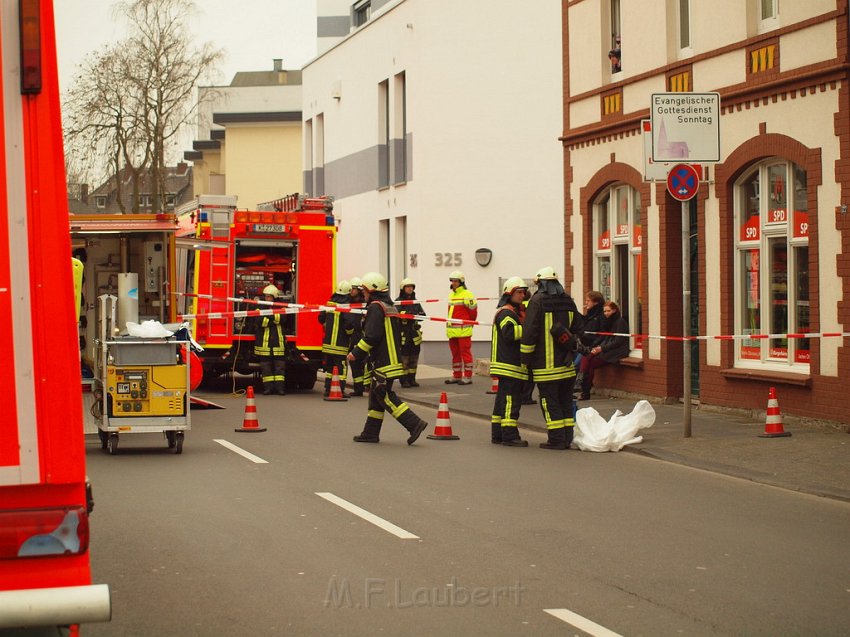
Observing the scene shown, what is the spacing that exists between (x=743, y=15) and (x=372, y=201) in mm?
17598

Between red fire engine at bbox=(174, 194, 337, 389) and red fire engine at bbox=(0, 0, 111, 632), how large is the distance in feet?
57.5

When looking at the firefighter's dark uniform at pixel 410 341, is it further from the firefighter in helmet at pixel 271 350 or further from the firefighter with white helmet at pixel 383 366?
the firefighter with white helmet at pixel 383 366

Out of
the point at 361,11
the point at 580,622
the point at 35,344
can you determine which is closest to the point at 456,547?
the point at 580,622

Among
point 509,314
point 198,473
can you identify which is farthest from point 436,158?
point 198,473

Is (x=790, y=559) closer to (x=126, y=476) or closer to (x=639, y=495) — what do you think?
(x=639, y=495)

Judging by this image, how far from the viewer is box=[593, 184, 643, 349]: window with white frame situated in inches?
813

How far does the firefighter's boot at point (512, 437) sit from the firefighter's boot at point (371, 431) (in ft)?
4.65

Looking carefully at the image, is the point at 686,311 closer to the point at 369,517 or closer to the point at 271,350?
the point at 369,517

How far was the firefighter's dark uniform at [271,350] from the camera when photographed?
22266 mm

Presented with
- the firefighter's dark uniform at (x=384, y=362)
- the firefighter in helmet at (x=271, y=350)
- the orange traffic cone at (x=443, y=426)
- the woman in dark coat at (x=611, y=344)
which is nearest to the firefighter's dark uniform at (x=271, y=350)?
the firefighter in helmet at (x=271, y=350)

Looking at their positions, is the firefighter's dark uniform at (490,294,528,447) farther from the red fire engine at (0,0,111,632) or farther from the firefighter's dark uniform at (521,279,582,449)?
the red fire engine at (0,0,111,632)

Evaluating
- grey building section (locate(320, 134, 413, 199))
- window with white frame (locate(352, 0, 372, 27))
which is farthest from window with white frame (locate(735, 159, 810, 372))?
window with white frame (locate(352, 0, 372, 27))

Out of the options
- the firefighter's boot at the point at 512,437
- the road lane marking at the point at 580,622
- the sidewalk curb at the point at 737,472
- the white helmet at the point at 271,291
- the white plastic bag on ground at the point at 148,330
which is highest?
the white helmet at the point at 271,291

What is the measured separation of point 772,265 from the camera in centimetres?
1731
